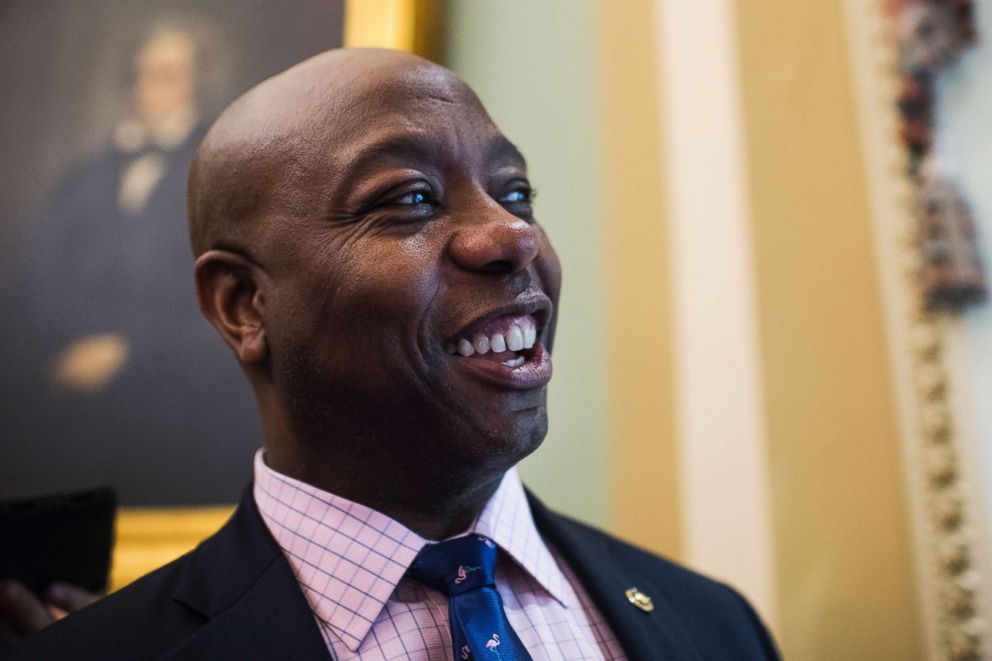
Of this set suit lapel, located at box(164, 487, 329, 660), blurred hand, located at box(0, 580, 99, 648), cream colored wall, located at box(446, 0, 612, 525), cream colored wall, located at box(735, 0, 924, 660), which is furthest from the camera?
cream colored wall, located at box(446, 0, 612, 525)

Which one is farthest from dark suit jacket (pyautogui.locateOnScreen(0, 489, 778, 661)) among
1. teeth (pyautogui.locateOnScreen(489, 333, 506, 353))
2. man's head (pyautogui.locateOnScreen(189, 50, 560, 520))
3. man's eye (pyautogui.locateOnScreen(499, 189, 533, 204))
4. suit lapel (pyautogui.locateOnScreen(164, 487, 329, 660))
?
man's eye (pyautogui.locateOnScreen(499, 189, 533, 204))

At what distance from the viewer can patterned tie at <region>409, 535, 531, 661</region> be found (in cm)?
91

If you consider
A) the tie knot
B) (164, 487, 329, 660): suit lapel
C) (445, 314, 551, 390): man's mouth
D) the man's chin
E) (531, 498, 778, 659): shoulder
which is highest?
(445, 314, 551, 390): man's mouth

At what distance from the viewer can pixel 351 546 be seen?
3.25 feet

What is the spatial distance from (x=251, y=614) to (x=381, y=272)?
405 mm

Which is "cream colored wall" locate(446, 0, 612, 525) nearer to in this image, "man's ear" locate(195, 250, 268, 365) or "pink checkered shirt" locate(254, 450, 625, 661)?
"pink checkered shirt" locate(254, 450, 625, 661)

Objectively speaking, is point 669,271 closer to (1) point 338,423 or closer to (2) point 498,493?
(2) point 498,493

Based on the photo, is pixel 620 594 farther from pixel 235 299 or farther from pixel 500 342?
pixel 235 299

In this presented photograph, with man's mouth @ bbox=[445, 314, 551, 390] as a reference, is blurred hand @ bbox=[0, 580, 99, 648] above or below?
below

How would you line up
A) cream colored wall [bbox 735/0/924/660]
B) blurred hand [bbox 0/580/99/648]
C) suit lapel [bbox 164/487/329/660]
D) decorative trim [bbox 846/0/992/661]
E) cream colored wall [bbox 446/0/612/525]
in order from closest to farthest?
suit lapel [bbox 164/487/329/660] < blurred hand [bbox 0/580/99/648] < decorative trim [bbox 846/0/992/661] < cream colored wall [bbox 735/0/924/660] < cream colored wall [bbox 446/0/612/525]

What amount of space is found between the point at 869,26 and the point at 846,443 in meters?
0.75

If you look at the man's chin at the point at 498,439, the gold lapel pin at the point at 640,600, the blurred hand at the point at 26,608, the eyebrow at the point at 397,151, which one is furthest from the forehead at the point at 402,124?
the blurred hand at the point at 26,608

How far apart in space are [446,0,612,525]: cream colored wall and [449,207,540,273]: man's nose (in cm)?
66

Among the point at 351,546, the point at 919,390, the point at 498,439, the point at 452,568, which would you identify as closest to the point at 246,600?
the point at 351,546
